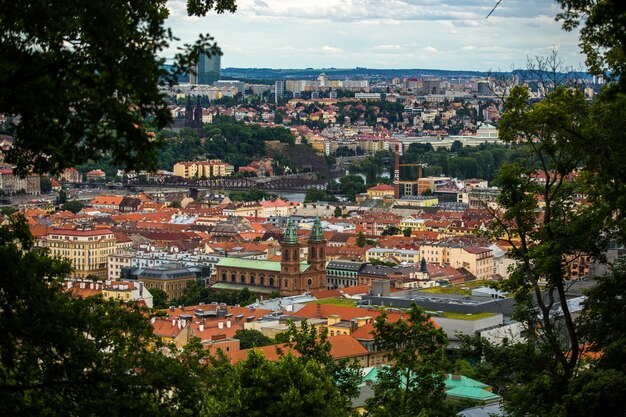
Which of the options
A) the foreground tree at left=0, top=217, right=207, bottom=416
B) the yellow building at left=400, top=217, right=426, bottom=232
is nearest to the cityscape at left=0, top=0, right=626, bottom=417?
the foreground tree at left=0, top=217, right=207, bottom=416

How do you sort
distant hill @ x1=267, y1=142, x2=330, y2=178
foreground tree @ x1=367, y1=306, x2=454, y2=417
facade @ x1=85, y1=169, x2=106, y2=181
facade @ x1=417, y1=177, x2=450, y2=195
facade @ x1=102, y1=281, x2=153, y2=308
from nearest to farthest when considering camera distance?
foreground tree @ x1=367, y1=306, x2=454, y2=417 → facade @ x1=102, y1=281, x2=153, y2=308 → facade @ x1=417, y1=177, x2=450, y2=195 → facade @ x1=85, y1=169, x2=106, y2=181 → distant hill @ x1=267, y1=142, x2=330, y2=178

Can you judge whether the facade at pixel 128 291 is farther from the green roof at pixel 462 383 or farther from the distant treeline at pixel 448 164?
the distant treeline at pixel 448 164

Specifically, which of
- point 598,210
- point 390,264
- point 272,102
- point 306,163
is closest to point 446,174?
point 306,163

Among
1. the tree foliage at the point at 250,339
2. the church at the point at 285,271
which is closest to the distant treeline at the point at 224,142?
the church at the point at 285,271

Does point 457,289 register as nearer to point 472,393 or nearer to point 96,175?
point 472,393

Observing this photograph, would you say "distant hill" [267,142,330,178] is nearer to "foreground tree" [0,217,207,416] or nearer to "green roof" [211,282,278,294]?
"green roof" [211,282,278,294]

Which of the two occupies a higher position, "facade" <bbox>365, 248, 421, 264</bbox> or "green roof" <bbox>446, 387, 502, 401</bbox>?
"green roof" <bbox>446, 387, 502, 401</bbox>
